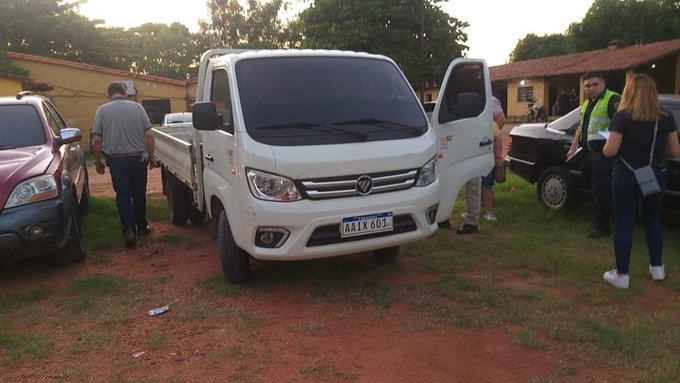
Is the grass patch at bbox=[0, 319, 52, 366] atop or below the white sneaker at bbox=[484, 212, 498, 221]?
below

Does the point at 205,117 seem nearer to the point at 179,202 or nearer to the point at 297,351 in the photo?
the point at 297,351

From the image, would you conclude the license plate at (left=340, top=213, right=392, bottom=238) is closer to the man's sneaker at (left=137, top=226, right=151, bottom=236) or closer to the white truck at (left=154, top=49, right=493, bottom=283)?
the white truck at (left=154, top=49, right=493, bottom=283)

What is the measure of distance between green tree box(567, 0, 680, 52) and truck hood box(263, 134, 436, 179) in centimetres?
3875

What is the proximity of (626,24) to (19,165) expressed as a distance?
40.9 metres

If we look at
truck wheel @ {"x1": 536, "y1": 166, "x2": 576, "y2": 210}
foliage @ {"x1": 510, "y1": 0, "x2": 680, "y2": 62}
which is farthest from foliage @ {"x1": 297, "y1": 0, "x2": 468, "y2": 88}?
foliage @ {"x1": 510, "y1": 0, "x2": 680, "y2": 62}

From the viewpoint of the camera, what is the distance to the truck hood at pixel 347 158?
151 inches

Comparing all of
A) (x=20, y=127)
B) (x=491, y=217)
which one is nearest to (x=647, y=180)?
(x=491, y=217)

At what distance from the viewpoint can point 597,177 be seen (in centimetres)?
558

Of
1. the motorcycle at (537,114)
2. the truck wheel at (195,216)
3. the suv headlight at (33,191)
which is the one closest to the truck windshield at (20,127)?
the suv headlight at (33,191)

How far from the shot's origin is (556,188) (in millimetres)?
6969

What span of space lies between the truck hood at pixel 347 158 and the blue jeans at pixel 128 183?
8.95 ft

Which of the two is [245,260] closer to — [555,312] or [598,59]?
[555,312]

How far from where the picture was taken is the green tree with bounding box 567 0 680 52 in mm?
36612

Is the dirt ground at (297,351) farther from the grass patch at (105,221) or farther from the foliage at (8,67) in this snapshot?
the foliage at (8,67)
